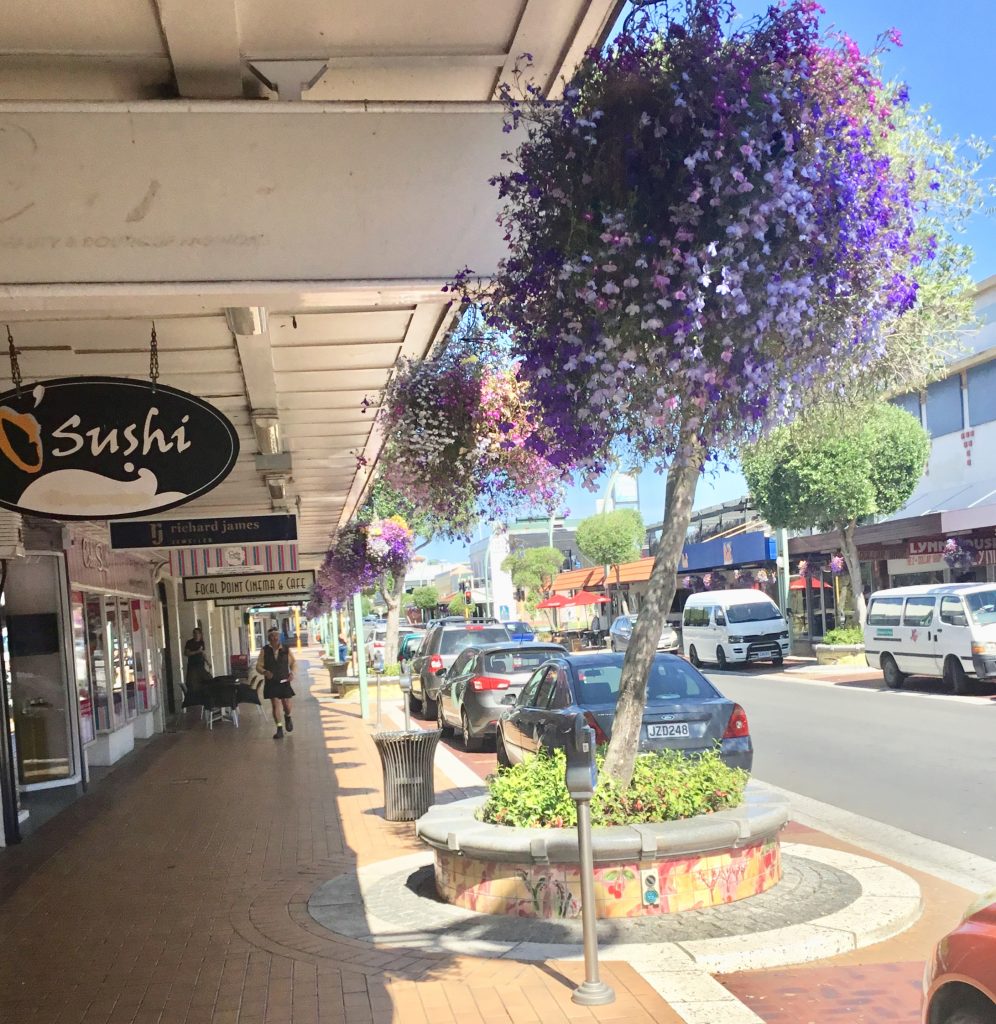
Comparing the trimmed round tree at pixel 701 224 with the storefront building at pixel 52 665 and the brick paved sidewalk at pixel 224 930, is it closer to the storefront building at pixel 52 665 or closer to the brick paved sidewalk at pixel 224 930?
the brick paved sidewalk at pixel 224 930

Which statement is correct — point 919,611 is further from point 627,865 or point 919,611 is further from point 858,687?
point 627,865

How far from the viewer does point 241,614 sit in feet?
195

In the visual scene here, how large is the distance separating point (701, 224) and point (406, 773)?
Result: 22.6 feet

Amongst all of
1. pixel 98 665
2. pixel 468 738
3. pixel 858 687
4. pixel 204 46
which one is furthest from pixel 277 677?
pixel 204 46

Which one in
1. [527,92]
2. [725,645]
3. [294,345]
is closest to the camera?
[527,92]

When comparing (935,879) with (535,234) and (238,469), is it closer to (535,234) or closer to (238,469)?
(535,234)

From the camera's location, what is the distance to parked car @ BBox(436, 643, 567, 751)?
15.1 meters

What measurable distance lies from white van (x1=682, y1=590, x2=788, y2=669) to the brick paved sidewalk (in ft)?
59.7

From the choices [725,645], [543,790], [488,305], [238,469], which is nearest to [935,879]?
[543,790]

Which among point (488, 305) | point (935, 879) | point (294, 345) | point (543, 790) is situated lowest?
point (935, 879)

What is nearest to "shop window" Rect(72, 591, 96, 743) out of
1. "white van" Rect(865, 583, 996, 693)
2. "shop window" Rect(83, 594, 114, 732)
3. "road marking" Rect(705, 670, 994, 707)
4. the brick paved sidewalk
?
"shop window" Rect(83, 594, 114, 732)

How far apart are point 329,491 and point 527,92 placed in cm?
1140

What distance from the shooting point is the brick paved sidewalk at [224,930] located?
5.24 metres

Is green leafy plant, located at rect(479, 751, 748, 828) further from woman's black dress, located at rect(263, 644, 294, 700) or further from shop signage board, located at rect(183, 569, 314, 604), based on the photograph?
shop signage board, located at rect(183, 569, 314, 604)
